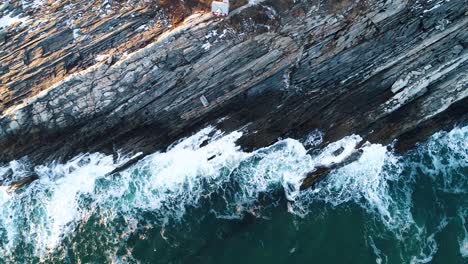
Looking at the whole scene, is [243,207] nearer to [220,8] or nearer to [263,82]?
[263,82]

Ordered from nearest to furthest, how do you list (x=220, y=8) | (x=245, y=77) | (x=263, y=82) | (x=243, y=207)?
(x=220, y=8) < (x=245, y=77) < (x=263, y=82) < (x=243, y=207)

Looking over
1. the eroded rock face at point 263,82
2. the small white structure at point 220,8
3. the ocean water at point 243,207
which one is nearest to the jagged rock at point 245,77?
the eroded rock face at point 263,82

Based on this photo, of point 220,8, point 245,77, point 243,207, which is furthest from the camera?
point 243,207

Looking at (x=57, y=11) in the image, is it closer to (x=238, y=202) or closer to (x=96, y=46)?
(x=96, y=46)

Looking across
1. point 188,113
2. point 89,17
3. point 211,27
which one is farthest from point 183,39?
point 89,17

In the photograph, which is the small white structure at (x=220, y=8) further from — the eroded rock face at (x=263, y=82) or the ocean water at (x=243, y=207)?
the ocean water at (x=243, y=207)

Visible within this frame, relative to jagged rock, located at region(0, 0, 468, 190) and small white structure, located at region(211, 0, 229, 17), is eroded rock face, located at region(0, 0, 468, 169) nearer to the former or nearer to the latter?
jagged rock, located at region(0, 0, 468, 190)

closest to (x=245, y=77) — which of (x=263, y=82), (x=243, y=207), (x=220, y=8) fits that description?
(x=263, y=82)
